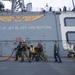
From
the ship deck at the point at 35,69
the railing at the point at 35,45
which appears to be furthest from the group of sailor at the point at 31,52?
the railing at the point at 35,45

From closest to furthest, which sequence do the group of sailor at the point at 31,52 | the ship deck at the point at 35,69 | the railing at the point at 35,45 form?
the ship deck at the point at 35,69 < the group of sailor at the point at 31,52 < the railing at the point at 35,45

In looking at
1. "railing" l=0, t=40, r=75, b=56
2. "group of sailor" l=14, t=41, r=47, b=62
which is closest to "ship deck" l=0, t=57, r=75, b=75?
"group of sailor" l=14, t=41, r=47, b=62

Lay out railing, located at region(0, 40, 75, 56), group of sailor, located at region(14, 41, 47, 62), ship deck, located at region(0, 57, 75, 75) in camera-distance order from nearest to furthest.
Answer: ship deck, located at region(0, 57, 75, 75) < group of sailor, located at region(14, 41, 47, 62) < railing, located at region(0, 40, 75, 56)

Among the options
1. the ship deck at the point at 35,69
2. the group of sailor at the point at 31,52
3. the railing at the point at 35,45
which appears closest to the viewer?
the ship deck at the point at 35,69

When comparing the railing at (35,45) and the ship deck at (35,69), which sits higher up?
the railing at (35,45)

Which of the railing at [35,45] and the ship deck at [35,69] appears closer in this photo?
the ship deck at [35,69]

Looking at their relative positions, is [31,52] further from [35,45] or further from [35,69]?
[35,69]

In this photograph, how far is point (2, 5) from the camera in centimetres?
4159

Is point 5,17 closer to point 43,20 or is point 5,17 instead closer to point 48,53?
point 43,20

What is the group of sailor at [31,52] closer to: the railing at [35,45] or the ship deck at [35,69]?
the ship deck at [35,69]

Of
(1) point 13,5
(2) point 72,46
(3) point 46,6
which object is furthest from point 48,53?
(1) point 13,5

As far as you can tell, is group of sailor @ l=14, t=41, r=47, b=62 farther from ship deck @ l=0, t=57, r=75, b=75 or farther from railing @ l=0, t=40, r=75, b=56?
railing @ l=0, t=40, r=75, b=56

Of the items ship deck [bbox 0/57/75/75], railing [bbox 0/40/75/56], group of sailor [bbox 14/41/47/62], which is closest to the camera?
ship deck [bbox 0/57/75/75]

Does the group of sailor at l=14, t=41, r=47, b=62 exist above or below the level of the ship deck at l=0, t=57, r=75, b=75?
above
